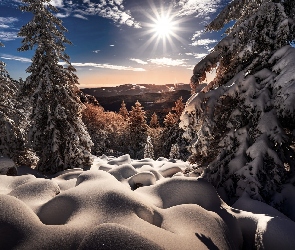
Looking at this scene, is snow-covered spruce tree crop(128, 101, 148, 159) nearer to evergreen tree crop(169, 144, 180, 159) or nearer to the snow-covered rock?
evergreen tree crop(169, 144, 180, 159)

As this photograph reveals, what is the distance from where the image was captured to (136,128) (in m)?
36.0

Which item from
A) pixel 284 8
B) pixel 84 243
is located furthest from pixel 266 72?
pixel 84 243

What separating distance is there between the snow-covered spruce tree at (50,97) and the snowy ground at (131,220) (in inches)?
244

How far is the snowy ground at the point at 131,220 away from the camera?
7.43 feet

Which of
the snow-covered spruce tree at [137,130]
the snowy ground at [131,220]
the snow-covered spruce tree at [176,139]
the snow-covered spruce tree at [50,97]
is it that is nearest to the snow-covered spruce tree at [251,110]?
the snowy ground at [131,220]

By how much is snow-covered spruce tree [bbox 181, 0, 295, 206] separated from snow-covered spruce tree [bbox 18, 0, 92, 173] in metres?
6.97

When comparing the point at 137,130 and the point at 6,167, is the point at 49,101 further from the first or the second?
the point at 137,130

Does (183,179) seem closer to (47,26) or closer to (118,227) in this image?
Answer: (118,227)

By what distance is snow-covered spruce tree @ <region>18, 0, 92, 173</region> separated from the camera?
10391mm

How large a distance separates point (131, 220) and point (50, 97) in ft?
31.4

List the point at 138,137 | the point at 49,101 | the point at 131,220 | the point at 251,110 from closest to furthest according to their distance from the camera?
the point at 131,220 → the point at 251,110 → the point at 49,101 → the point at 138,137

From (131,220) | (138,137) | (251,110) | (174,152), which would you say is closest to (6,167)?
(131,220)

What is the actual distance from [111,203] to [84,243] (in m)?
0.99

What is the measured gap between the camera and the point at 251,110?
5.12 m
